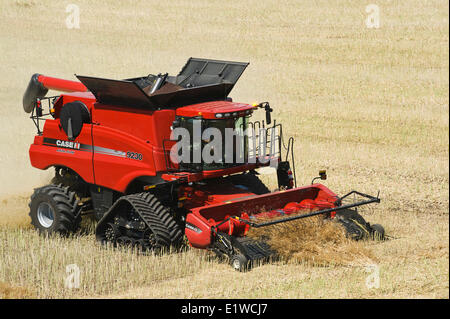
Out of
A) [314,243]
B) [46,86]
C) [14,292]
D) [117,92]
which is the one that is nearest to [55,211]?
[117,92]

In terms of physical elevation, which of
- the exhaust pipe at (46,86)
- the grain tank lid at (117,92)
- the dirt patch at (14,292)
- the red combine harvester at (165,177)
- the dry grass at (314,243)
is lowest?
the dirt patch at (14,292)

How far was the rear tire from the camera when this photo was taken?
12.8 m

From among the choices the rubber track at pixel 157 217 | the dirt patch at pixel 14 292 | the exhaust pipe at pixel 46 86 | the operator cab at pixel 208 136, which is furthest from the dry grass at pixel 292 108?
the exhaust pipe at pixel 46 86

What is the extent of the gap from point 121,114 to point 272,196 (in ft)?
8.99

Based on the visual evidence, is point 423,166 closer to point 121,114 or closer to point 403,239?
point 403,239

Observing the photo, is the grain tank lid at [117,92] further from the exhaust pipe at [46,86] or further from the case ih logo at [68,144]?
the exhaust pipe at [46,86]

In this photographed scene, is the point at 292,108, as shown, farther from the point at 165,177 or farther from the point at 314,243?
the point at 314,243

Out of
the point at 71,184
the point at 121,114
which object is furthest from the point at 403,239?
the point at 71,184

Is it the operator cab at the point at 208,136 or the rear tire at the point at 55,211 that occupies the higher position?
the operator cab at the point at 208,136

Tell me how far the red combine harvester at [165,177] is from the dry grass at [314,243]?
0.17m

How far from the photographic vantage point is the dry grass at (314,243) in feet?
36.6

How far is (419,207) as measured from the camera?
47.1ft

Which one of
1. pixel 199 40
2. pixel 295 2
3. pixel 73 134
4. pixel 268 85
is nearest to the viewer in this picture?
pixel 73 134

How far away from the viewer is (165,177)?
39.1 ft
